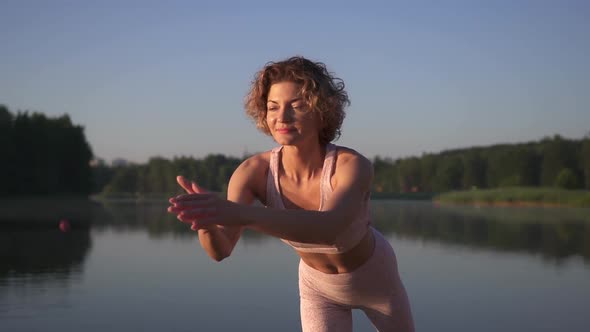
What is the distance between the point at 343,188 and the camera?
2.31m

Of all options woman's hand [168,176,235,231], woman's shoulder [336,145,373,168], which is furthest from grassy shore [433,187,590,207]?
woman's hand [168,176,235,231]

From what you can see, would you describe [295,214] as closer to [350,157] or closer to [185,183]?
[185,183]

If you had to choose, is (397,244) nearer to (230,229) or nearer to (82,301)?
(82,301)

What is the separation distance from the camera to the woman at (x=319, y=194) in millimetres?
2420

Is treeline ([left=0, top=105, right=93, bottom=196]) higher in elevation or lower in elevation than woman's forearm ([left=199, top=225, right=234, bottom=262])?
higher

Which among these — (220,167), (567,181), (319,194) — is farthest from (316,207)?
(220,167)

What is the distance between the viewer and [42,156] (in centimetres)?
4906

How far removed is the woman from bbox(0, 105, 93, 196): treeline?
44724 millimetres

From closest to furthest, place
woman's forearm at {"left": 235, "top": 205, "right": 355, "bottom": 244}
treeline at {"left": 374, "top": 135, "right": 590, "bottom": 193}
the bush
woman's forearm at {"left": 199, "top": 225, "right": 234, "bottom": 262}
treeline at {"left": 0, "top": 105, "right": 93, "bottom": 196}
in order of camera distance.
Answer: woman's forearm at {"left": 235, "top": 205, "right": 355, "bottom": 244} < woman's forearm at {"left": 199, "top": 225, "right": 234, "bottom": 262} < the bush < treeline at {"left": 0, "top": 105, "right": 93, "bottom": 196} < treeline at {"left": 374, "top": 135, "right": 590, "bottom": 193}

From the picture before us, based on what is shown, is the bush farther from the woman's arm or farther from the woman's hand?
the woman's hand

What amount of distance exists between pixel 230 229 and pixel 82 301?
4.18 metres

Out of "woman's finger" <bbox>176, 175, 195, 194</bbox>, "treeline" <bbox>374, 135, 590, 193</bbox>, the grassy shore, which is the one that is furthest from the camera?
"treeline" <bbox>374, 135, 590, 193</bbox>

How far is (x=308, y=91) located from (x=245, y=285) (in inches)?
197

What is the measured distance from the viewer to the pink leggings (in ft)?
9.36
